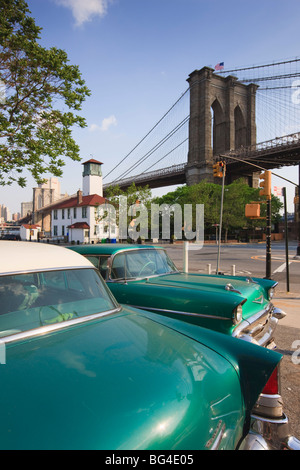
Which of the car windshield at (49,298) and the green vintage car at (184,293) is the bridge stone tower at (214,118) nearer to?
the green vintage car at (184,293)

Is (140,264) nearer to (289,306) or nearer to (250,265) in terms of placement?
(289,306)

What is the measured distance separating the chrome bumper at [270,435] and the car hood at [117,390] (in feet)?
0.31

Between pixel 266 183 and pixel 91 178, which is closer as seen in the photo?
pixel 266 183

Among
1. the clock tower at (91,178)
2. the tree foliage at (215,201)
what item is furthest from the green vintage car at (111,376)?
the clock tower at (91,178)

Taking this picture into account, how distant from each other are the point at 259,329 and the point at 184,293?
3.61ft

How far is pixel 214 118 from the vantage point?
7625cm

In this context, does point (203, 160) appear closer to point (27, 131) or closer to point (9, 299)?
point (27, 131)

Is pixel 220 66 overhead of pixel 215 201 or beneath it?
overhead

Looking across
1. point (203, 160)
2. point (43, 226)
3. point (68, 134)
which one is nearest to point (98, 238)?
point (43, 226)

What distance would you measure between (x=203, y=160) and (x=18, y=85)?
186 feet

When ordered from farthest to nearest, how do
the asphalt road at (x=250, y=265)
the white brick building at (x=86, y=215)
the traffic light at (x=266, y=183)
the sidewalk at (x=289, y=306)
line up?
the white brick building at (x=86, y=215) → the asphalt road at (x=250, y=265) → the traffic light at (x=266, y=183) → the sidewalk at (x=289, y=306)

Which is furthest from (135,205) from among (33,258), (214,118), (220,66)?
(220,66)

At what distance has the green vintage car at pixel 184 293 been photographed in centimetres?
327

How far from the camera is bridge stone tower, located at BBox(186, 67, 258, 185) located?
6372 cm
